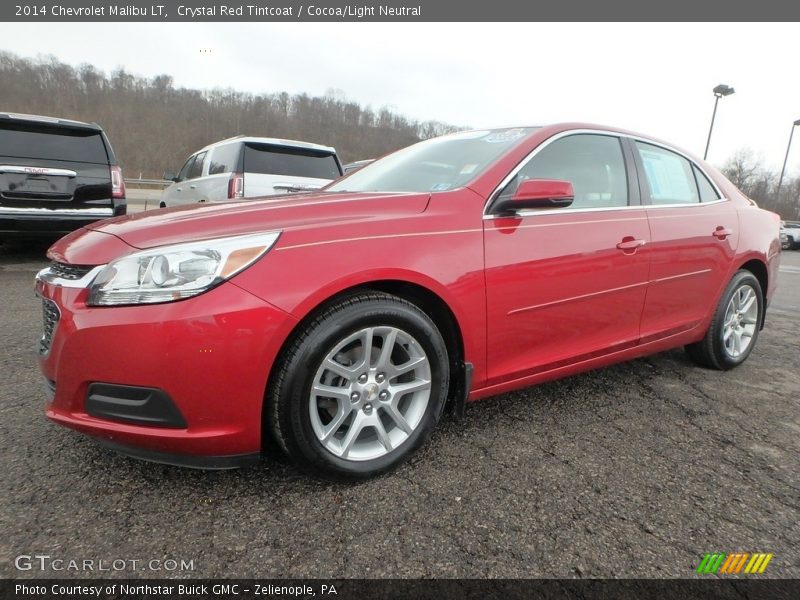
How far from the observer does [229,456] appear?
1.68 metres

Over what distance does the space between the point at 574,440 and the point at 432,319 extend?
0.91m

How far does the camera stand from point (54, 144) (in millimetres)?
5402

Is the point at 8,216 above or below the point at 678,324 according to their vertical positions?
above

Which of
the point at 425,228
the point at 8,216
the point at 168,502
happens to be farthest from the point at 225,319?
the point at 8,216

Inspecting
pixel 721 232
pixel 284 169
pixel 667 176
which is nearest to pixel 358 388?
pixel 667 176

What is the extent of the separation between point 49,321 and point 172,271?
62 centimetres

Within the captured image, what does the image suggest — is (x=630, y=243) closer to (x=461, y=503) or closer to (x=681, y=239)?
(x=681, y=239)

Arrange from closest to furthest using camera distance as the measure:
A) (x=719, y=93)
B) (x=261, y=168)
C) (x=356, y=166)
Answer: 1. (x=261, y=168)
2. (x=356, y=166)
3. (x=719, y=93)

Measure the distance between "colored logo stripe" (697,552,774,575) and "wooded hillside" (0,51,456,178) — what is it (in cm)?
3538

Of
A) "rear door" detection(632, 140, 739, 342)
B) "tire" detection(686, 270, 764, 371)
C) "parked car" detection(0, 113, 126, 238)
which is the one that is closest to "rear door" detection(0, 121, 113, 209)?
"parked car" detection(0, 113, 126, 238)

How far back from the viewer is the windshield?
240 cm

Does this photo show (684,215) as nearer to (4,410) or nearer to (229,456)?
(229,456)

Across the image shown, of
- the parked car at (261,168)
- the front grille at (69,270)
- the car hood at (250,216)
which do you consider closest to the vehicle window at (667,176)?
the car hood at (250,216)

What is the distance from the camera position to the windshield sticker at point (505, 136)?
2.54 meters
